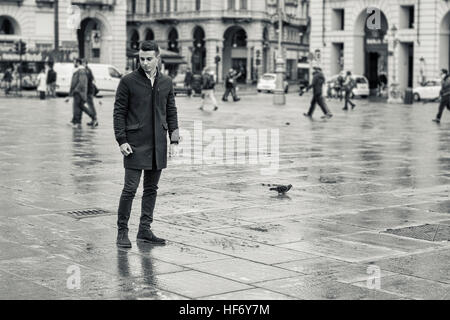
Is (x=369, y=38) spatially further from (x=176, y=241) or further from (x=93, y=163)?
(x=176, y=241)

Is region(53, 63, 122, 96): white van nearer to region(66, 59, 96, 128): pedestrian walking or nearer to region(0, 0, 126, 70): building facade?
region(0, 0, 126, 70): building facade

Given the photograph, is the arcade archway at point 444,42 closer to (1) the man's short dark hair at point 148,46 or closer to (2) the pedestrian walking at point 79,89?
(2) the pedestrian walking at point 79,89

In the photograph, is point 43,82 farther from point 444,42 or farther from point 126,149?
point 126,149

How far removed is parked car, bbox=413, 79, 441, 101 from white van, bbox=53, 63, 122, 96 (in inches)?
637

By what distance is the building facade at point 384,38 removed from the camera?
5334 centimetres

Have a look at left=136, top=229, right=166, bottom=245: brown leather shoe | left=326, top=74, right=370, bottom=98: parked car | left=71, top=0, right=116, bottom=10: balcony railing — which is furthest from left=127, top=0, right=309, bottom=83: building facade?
left=136, top=229, right=166, bottom=245: brown leather shoe

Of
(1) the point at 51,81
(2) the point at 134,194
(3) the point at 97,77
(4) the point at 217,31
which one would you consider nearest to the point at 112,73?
(3) the point at 97,77

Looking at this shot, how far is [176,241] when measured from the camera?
28.5ft

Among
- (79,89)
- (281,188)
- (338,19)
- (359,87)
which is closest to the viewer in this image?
(281,188)

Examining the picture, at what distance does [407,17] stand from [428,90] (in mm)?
8463

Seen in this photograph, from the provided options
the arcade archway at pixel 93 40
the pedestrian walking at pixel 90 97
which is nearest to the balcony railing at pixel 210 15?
the arcade archway at pixel 93 40

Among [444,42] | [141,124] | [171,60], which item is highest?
[444,42]

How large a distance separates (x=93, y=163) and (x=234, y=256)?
301 inches

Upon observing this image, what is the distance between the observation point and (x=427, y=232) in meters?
9.23
